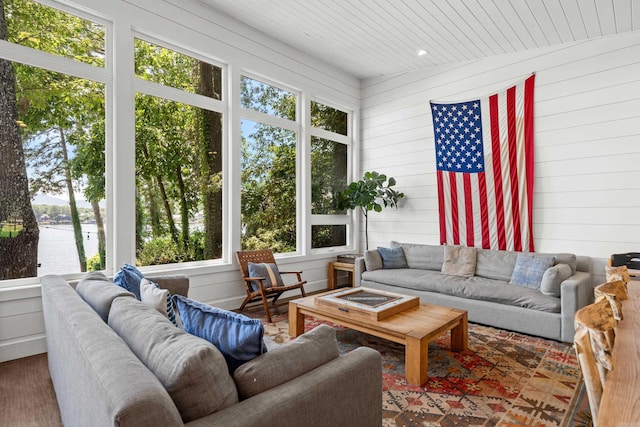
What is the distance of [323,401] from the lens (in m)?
1.37

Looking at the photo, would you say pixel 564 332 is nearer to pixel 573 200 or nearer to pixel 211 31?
pixel 573 200

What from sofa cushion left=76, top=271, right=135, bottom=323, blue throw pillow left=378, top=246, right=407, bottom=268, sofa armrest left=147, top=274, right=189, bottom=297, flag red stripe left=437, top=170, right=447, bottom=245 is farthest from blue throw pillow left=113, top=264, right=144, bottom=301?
flag red stripe left=437, top=170, right=447, bottom=245

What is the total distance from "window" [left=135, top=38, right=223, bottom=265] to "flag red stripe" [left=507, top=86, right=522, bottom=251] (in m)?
3.65

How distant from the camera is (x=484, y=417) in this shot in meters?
2.18

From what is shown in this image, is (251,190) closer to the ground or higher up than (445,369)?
higher up

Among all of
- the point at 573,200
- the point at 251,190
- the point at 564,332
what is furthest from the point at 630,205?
the point at 251,190

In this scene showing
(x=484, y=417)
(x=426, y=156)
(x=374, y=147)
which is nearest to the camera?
(x=484, y=417)

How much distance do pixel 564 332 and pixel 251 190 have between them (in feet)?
12.2

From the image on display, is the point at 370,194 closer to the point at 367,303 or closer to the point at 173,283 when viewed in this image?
A: the point at 367,303

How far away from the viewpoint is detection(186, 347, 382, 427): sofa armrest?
1.15 m

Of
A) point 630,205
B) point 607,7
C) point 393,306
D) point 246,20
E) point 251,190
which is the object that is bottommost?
point 393,306

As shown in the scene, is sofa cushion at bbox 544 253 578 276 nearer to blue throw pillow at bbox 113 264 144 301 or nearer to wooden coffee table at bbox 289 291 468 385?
wooden coffee table at bbox 289 291 468 385

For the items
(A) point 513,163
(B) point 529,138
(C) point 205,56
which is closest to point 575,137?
(B) point 529,138

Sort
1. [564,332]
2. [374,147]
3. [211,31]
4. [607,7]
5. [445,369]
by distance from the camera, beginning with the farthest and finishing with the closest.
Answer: [374,147] → [211,31] → [607,7] → [564,332] → [445,369]
